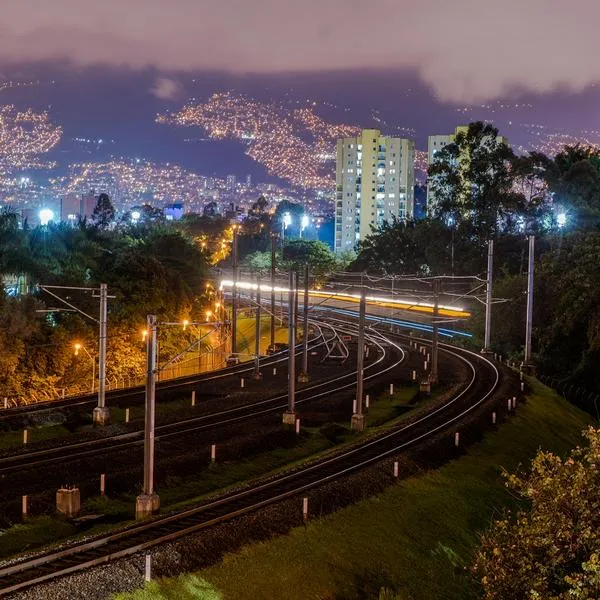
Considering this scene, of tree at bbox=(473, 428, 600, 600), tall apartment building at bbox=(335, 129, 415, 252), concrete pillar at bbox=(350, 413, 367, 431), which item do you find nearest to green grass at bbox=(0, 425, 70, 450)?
concrete pillar at bbox=(350, 413, 367, 431)

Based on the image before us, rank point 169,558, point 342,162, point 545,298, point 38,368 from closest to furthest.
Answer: point 169,558, point 38,368, point 545,298, point 342,162

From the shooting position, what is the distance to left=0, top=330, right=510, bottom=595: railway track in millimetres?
19844

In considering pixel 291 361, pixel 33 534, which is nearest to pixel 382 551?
pixel 33 534

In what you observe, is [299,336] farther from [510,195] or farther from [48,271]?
[510,195]

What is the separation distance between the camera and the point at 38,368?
4806cm

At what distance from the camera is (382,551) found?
82.2 ft

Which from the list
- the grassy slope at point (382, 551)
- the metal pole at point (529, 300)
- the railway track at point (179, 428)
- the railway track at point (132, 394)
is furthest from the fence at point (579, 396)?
the grassy slope at point (382, 551)

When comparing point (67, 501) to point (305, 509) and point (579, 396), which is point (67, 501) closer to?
point (305, 509)

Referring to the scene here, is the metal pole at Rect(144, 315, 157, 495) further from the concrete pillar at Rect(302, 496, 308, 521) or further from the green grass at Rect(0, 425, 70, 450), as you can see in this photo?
the green grass at Rect(0, 425, 70, 450)

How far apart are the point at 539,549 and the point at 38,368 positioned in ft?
115

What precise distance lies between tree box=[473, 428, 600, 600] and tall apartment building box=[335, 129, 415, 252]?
17385 centimetres

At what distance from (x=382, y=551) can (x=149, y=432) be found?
7351 millimetres

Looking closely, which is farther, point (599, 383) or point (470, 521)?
point (599, 383)

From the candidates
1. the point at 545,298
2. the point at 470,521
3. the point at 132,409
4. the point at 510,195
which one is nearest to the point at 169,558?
the point at 470,521
